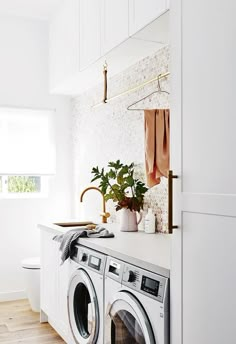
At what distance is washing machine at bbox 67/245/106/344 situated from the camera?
8.46 feet

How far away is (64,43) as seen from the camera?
164 inches

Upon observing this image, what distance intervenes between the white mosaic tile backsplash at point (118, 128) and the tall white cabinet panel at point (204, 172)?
136 centimetres

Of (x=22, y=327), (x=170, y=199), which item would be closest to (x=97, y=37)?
(x=170, y=199)

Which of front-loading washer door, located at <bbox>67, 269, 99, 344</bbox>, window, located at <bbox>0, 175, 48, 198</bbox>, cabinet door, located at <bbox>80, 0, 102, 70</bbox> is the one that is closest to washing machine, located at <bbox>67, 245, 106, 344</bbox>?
front-loading washer door, located at <bbox>67, 269, 99, 344</bbox>

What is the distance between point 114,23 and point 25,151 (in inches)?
81.2

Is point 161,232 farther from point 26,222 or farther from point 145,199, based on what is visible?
point 26,222

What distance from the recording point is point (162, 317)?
1.85 metres

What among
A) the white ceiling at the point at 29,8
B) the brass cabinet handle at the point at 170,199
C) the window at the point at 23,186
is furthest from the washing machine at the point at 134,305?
the white ceiling at the point at 29,8

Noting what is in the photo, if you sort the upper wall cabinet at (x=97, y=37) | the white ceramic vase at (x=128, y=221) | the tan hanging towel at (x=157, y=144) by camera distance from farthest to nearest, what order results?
the white ceramic vase at (x=128, y=221)
the tan hanging towel at (x=157, y=144)
the upper wall cabinet at (x=97, y=37)

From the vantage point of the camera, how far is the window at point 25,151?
4590mm

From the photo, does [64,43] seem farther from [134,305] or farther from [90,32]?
[134,305]

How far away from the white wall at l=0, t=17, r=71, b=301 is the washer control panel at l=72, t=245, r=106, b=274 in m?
1.74

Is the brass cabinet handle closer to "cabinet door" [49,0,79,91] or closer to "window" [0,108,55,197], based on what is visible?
"cabinet door" [49,0,79,91]

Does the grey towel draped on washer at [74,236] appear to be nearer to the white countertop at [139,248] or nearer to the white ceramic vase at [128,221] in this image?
the white countertop at [139,248]
